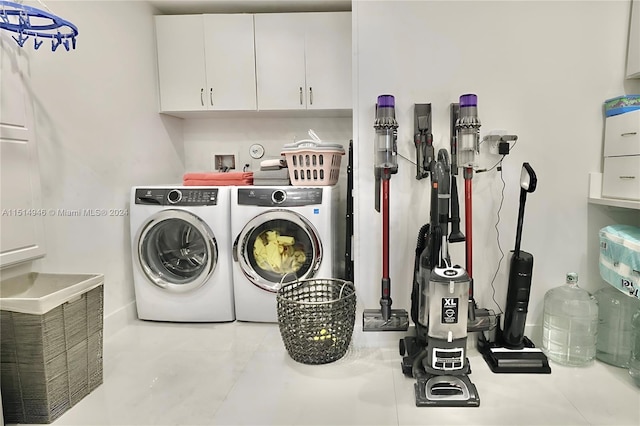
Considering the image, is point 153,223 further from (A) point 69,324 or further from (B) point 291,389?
(B) point 291,389

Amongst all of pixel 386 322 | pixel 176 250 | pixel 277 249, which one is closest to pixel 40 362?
pixel 176 250

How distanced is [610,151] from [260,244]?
190cm

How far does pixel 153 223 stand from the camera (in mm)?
2361

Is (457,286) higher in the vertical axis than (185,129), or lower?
lower

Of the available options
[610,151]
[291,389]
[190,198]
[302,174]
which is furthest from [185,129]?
[610,151]

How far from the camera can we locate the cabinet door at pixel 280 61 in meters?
2.70

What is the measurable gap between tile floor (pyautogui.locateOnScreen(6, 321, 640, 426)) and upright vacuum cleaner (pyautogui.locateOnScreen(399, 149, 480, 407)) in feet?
0.21

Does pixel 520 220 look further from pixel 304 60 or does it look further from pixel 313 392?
pixel 304 60

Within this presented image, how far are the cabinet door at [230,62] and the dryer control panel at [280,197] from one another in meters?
0.79

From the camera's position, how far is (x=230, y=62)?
2.75 m

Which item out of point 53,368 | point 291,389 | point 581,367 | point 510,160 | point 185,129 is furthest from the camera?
point 185,129

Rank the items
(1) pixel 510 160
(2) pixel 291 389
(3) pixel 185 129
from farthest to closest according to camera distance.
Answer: (3) pixel 185 129, (1) pixel 510 160, (2) pixel 291 389

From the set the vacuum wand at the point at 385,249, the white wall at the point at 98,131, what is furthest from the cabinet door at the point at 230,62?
the vacuum wand at the point at 385,249

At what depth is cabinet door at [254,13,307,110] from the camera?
270 centimetres
